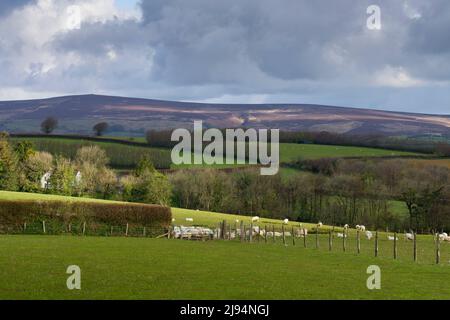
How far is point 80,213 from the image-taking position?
245ft

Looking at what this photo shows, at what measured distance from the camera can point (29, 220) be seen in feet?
240

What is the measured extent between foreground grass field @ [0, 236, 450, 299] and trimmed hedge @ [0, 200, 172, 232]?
23068 mm

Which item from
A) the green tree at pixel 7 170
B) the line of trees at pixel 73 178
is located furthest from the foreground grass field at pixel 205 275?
the line of trees at pixel 73 178

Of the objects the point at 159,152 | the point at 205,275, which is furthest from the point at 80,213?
the point at 159,152

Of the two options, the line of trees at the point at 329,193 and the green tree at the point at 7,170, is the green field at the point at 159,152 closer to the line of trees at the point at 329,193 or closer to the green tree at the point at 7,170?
the line of trees at the point at 329,193

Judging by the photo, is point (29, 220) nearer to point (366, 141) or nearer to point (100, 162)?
point (100, 162)

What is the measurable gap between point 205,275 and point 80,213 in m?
44.2

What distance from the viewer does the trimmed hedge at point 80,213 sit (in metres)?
72.2

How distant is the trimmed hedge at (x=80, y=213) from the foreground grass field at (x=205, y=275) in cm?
2307

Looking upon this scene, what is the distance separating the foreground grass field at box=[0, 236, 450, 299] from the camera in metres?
27.2

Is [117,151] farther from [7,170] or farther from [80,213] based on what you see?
[80,213]
